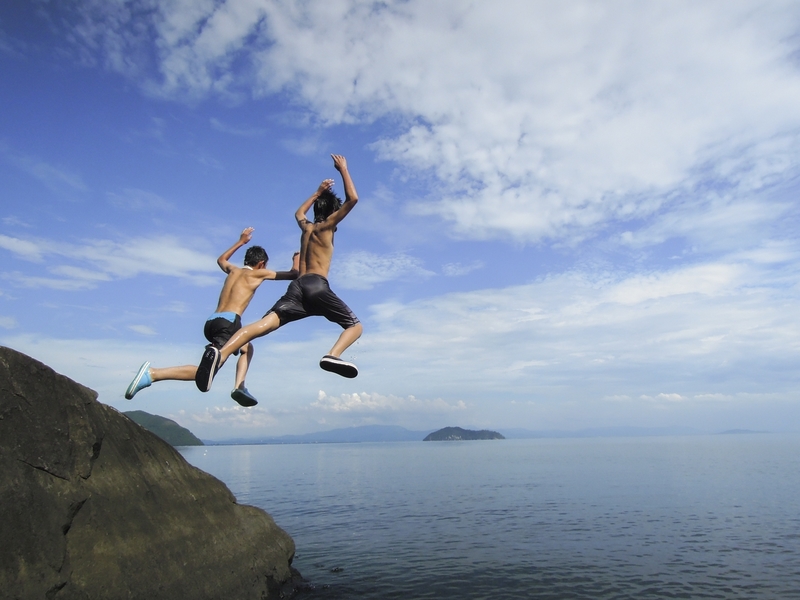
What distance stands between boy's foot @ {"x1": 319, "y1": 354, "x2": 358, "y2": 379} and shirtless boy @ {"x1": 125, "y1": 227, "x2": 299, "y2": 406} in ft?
4.78

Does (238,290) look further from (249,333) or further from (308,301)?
(308,301)

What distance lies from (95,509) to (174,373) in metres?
2.90

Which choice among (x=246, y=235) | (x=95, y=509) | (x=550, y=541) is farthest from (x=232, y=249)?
(x=550, y=541)

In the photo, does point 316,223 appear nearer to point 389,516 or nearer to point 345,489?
point 389,516

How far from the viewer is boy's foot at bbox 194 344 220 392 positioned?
6750 millimetres

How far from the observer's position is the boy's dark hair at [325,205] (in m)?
7.76

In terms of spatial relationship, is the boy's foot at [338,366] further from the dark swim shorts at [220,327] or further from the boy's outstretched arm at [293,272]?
the boy's outstretched arm at [293,272]

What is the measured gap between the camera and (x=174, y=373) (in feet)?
25.1

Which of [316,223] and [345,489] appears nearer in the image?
[316,223]

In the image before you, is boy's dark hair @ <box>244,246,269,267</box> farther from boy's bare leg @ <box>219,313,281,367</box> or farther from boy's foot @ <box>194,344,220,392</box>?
boy's foot @ <box>194,344,220,392</box>

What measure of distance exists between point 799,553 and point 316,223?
23725mm

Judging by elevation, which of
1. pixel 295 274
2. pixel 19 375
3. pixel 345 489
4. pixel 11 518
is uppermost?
pixel 295 274

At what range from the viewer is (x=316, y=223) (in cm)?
762

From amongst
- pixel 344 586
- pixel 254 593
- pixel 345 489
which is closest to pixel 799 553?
pixel 344 586
